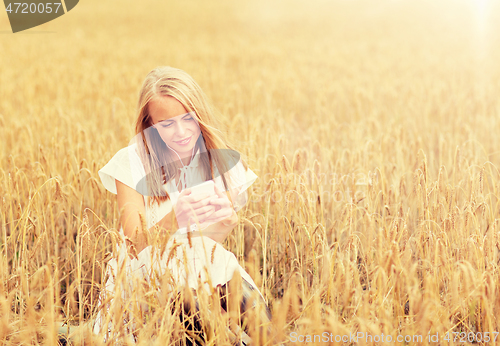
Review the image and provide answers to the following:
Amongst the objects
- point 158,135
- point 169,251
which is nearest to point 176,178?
point 158,135

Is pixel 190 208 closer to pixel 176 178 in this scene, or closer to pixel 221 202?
→ pixel 221 202

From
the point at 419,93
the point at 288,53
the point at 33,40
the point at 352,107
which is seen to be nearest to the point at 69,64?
the point at 33,40

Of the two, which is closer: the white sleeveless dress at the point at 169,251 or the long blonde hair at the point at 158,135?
the white sleeveless dress at the point at 169,251

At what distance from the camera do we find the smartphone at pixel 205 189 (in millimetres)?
1267

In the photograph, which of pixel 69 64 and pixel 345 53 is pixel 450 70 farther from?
pixel 69 64

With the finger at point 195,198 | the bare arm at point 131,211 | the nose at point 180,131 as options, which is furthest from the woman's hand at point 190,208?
the nose at point 180,131

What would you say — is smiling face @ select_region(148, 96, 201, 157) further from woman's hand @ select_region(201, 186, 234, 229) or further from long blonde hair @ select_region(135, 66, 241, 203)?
woman's hand @ select_region(201, 186, 234, 229)

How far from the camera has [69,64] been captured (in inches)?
256

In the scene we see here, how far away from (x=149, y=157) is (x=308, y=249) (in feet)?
2.44

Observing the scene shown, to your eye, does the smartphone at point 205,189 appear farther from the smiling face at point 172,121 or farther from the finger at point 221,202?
the smiling face at point 172,121

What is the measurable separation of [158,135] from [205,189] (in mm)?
298

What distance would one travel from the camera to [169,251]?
1.31 metres

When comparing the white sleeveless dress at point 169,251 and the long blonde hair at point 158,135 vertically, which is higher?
the long blonde hair at point 158,135

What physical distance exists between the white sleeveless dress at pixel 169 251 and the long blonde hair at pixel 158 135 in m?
0.03
